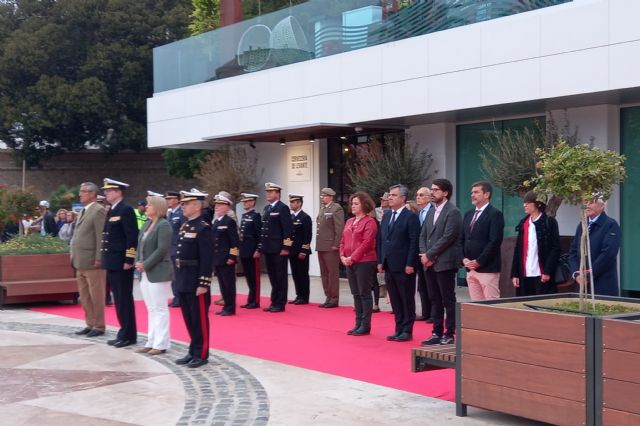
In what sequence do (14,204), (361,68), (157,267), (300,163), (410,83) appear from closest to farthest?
(157,267), (410,83), (14,204), (361,68), (300,163)

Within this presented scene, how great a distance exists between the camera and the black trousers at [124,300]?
10.5 meters

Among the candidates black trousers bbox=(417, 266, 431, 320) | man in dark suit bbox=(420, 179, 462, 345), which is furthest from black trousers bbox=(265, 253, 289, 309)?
man in dark suit bbox=(420, 179, 462, 345)

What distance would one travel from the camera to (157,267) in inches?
387

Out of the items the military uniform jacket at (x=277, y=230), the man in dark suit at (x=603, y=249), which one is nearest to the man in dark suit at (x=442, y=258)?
the man in dark suit at (x=603, y=249)

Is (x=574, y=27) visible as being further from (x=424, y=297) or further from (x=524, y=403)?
(x=524, y=403)

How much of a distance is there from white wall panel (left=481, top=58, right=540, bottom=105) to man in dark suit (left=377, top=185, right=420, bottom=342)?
4.08 metres

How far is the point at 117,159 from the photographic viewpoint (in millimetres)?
41531

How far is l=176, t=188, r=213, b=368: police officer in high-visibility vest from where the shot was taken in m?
9.19

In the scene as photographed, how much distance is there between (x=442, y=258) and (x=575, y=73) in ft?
15.3

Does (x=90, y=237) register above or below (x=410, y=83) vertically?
below

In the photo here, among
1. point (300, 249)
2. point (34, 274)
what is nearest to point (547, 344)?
point (300, 249)

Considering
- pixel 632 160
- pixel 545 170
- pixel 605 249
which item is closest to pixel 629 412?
pixel 545 170

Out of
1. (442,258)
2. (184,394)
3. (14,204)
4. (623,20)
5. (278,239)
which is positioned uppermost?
(623,20)

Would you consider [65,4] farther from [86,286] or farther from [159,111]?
[86,286]
